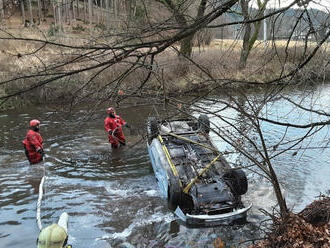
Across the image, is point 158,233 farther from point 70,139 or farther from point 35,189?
point 70,139

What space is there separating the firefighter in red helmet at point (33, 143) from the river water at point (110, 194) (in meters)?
0.43

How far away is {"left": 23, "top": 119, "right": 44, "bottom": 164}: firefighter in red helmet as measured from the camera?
36.8 feet

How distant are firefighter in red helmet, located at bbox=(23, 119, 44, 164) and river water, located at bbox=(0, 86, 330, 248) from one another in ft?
1.43

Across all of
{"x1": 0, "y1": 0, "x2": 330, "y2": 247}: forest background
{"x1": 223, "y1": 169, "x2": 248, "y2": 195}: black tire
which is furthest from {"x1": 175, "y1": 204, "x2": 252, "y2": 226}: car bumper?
{"x1": 0, "y1": 0, "x2": 330, "y2": 247}: forest background

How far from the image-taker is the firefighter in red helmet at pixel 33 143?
36.8ft

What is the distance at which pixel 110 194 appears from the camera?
10.1 metres

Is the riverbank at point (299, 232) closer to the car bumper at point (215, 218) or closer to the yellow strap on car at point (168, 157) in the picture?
the car bumper at point (215, 218)

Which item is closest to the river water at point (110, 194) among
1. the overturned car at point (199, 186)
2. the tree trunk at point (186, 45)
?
the overturned car at point (199, 186)

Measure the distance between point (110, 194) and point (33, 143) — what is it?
10.7 ft

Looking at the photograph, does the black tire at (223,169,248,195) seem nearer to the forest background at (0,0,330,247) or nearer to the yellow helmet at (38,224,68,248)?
the forest background at (0,0,330,247)

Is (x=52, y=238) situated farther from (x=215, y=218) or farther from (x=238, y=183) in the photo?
(x=238, y=183)

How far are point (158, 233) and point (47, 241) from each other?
355 cm

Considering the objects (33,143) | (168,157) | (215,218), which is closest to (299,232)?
(215,218)

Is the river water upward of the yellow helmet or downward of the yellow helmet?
downward
